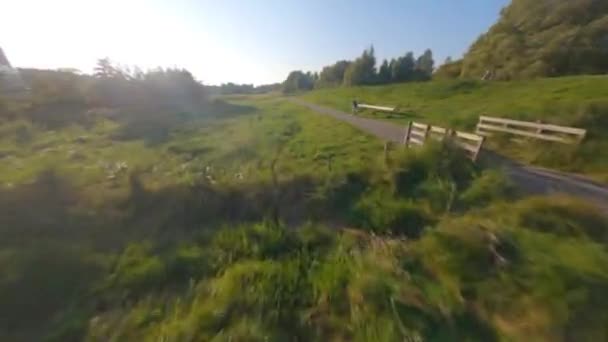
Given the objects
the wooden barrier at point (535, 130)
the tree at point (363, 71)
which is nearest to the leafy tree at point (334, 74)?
the tree at point (363, 71)

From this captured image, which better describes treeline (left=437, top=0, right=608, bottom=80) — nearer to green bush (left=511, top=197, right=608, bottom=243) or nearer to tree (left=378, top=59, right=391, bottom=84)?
tree (left=378, top=59, right=391, bottom=84)

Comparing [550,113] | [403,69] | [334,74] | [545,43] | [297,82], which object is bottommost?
[297,82]

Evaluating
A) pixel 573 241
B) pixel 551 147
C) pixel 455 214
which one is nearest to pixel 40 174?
pixel 455 214

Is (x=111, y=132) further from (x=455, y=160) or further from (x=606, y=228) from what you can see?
(x=606, y=228)

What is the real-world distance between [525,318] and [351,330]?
203 cm

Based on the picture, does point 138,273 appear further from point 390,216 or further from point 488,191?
point 488,191

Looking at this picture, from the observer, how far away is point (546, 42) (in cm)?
3256

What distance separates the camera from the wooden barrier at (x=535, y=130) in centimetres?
855

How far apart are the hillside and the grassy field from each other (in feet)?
103

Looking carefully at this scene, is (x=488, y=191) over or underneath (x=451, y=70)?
over

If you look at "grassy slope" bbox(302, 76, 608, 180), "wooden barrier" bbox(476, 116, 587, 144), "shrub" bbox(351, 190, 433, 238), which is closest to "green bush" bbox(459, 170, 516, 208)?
"shrub" bbox(351, 190, 433, 238)

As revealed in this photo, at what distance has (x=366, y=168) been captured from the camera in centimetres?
862

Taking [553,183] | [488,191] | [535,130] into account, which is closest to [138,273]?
[488,191]

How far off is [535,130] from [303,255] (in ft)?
29.8
